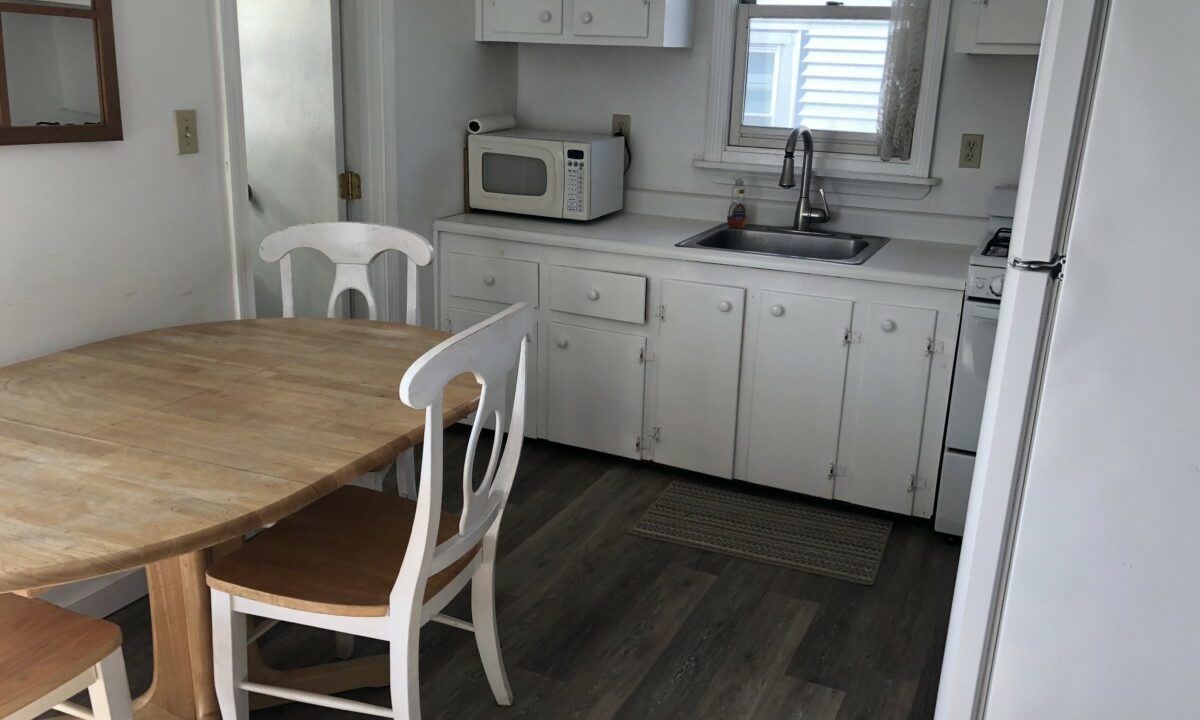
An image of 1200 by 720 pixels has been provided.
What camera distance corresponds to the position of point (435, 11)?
3.41 m

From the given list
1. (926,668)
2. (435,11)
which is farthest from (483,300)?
(926,668)

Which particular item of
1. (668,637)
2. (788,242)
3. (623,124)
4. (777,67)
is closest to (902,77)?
(777,67)

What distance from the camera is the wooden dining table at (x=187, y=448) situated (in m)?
1.41

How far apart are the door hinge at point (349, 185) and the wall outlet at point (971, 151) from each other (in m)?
2.04

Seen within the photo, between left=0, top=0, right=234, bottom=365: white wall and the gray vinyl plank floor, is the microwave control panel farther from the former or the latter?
left=0, top=0, right=234, bottom=365: white wall

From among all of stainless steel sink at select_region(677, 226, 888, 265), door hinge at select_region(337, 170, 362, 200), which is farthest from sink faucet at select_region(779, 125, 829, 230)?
door hinge at select_region(337, 170, 362, 200)

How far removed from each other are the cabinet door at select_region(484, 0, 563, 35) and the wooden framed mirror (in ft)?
5.13

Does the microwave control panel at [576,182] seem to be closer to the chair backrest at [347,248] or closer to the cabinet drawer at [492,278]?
the cabinet drawer at [492,278]

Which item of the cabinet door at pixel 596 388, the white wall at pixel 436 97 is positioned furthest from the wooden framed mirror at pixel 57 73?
the cabinet door at pixel 596 388

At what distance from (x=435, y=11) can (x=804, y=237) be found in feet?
4.97

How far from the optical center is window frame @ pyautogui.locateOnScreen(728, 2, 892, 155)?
10.9ft

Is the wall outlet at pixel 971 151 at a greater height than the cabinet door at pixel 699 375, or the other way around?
the wall outlet at pixel 971 151

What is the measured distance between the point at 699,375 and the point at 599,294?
1.44 ft

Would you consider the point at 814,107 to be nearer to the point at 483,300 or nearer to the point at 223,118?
the point at 483,300
